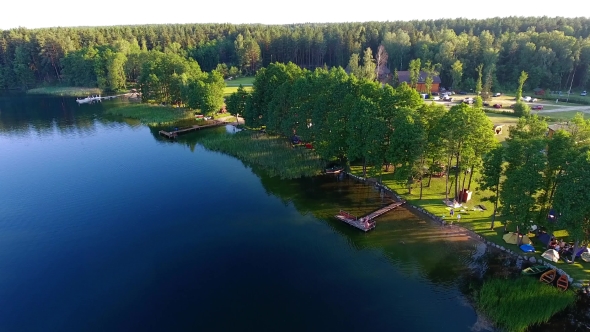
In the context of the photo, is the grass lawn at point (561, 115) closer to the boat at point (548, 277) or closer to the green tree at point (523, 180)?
the green tree at point (523, 180)

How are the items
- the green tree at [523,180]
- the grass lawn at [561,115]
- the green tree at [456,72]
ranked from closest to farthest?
the green tree at [523,180] < the grass lawn at [561,115] < the green tree at [456,72]

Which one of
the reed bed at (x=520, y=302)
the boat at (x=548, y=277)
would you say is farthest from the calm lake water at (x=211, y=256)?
the boat at (x=548, y=277)

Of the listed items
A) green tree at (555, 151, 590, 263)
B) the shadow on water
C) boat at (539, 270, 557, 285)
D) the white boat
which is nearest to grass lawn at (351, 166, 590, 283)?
boat at (539, 270, 557, 285)

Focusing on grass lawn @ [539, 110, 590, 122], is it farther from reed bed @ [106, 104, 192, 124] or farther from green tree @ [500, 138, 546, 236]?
reed bed @ [106, 104, 192, 124]

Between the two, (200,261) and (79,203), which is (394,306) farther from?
(79,203)

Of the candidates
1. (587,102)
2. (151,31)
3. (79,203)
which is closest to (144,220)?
(79,203)

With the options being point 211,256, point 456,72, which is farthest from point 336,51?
point 211,256
